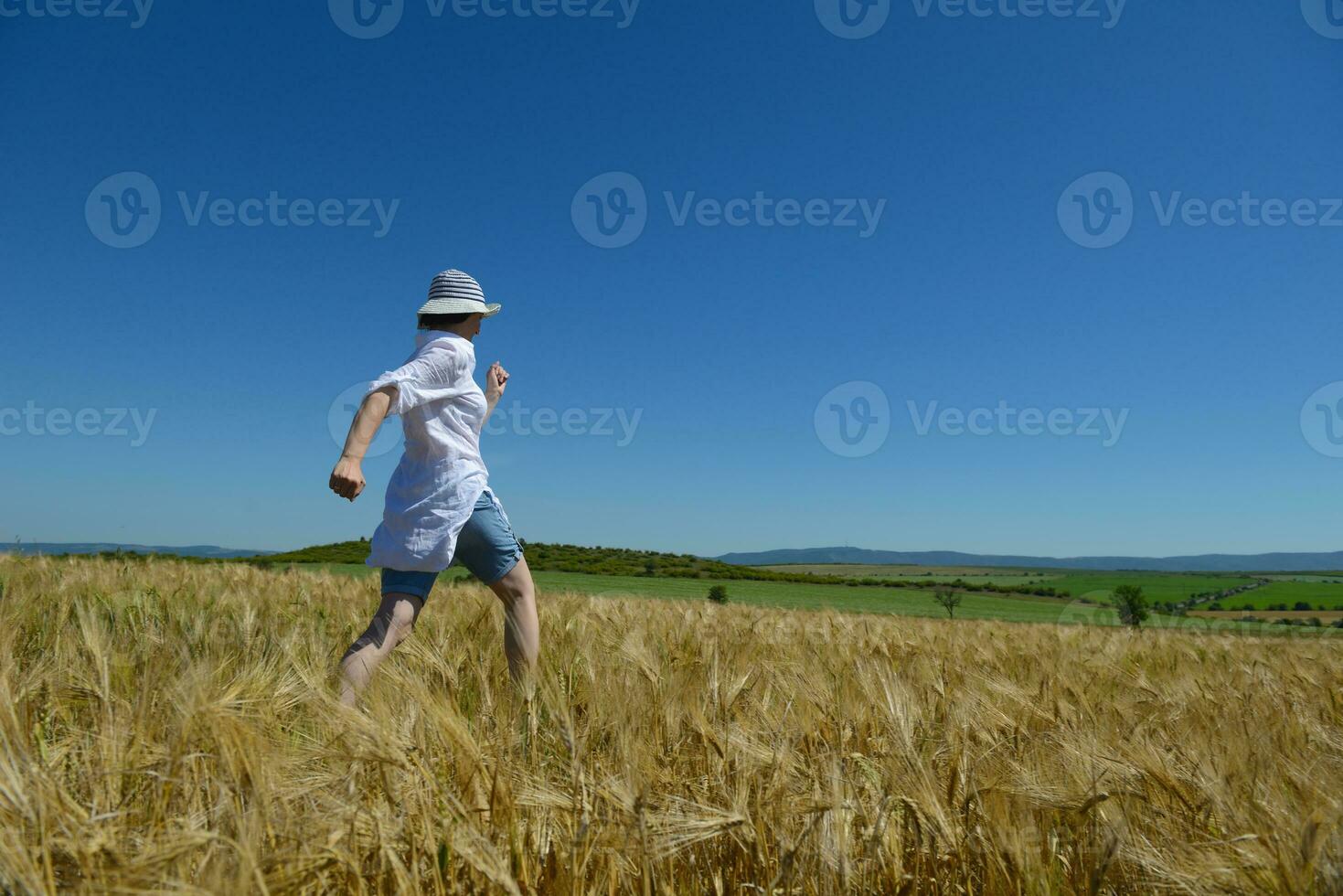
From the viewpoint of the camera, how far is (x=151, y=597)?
4.38 meters

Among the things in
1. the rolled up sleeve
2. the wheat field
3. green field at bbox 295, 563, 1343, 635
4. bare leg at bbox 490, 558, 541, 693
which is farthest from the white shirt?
green field at bbox 295, 563, 1343, 635

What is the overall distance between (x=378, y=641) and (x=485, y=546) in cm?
49

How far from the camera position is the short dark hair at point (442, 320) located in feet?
9.19

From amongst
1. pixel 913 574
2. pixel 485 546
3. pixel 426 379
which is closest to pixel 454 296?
pixel 426 379

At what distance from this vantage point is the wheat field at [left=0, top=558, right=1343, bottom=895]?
1.11 m

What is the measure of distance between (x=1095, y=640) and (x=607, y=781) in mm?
5647

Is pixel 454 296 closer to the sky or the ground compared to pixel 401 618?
closer to the sky

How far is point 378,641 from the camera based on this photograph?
2.42 m

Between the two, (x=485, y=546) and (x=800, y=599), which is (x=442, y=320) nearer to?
(x=485, y=546)

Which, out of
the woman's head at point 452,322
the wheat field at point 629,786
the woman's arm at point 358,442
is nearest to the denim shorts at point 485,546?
the wheat field at point 629,786

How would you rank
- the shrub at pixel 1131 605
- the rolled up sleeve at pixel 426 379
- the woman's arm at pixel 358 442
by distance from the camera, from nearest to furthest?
the woman's arm at pixel 358 442 → the rolled up sleeve at pixel 426 379 → the shrub at pixel 1131 605

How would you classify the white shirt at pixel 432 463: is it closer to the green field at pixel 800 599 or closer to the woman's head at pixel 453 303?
the woman's head at pixel 453 303

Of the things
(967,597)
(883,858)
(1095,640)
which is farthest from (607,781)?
(967,597)

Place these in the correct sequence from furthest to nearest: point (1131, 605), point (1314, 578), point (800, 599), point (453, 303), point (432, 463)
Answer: point (1314, 578) < point (1131, 605) < point (800, 599) < point (453, 303) < point (432, 463)
